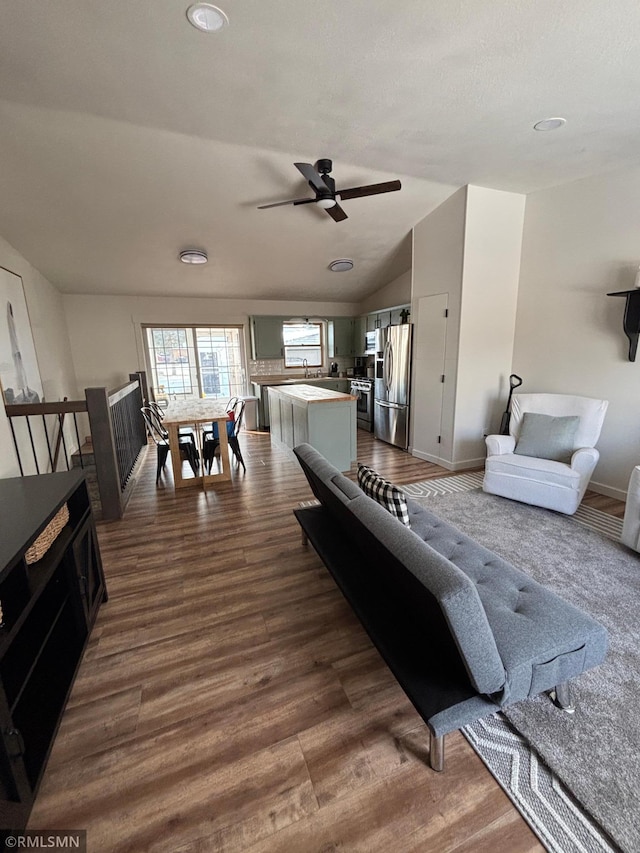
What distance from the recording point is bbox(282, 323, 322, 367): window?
688 cm

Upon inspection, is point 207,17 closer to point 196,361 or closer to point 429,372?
point 429,372

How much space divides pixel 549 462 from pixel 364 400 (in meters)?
3.42

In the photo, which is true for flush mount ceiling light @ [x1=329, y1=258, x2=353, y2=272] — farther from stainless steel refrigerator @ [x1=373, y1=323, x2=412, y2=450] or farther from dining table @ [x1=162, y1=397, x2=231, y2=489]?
dining table @ [x1=162, y1=397, x2=231, y2=489]

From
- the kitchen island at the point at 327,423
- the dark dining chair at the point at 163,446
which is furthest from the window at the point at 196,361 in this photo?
the kitchen island at the point at 327,423

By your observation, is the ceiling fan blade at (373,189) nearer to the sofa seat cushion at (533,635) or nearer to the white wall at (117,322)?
the sofa seat cushion at (533,635)

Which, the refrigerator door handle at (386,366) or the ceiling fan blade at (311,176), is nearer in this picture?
the ceiling fan blade at (311,176)

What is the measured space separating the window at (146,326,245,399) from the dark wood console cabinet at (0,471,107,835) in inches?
186

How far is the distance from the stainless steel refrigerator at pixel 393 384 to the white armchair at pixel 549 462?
5.07 feet

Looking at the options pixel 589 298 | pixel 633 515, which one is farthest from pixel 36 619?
pixel 589 298

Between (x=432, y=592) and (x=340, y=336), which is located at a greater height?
(x=340, y=336)

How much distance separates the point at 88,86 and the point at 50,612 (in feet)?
10.1

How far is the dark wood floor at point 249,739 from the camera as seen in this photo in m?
1.07

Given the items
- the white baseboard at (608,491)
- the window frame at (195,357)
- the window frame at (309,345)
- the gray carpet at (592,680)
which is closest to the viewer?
the gray carpet at (592,680)

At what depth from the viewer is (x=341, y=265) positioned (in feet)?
17.9
